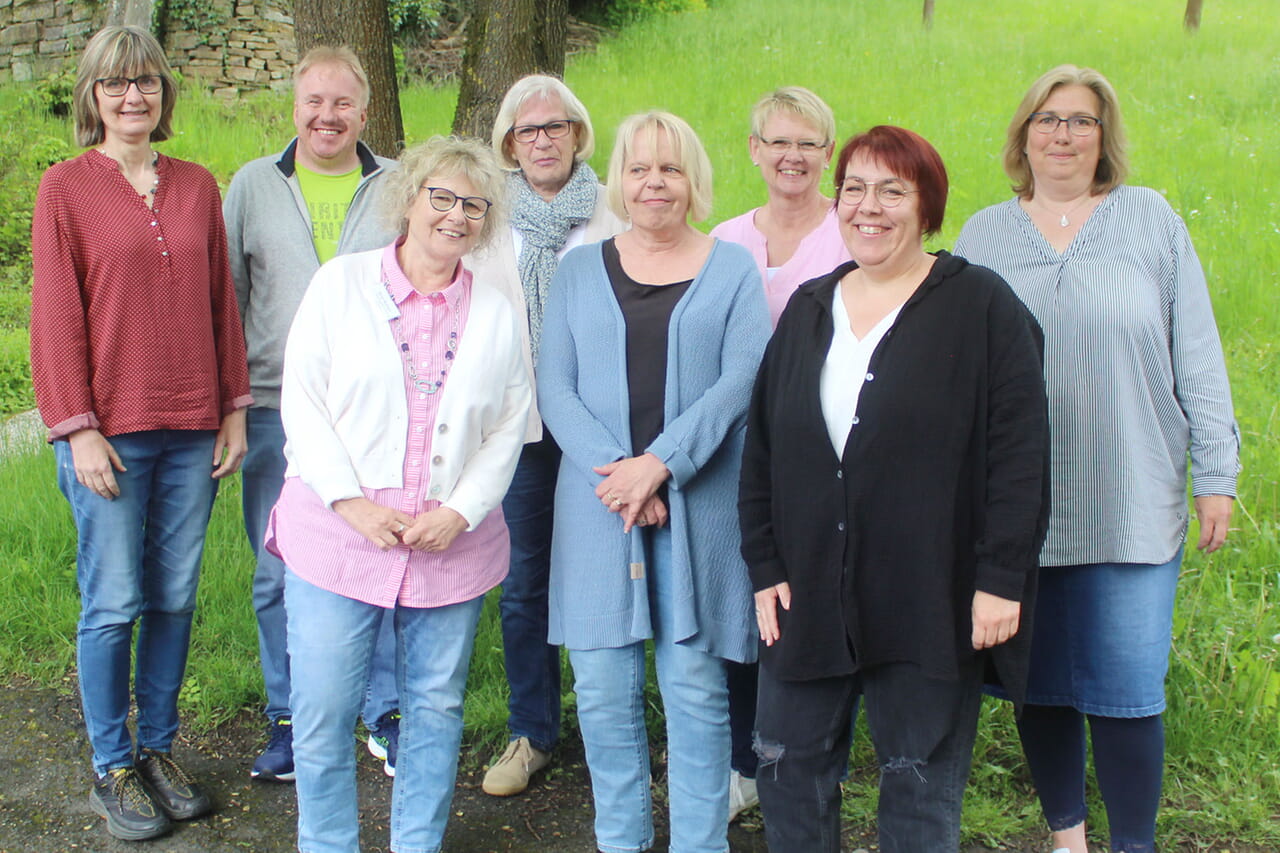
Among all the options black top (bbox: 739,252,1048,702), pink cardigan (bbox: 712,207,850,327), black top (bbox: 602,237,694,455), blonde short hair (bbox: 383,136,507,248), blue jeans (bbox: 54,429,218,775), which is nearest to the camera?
black top (bbox: 739,252,1048,702)

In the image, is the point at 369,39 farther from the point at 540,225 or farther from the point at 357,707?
the point at 357,707

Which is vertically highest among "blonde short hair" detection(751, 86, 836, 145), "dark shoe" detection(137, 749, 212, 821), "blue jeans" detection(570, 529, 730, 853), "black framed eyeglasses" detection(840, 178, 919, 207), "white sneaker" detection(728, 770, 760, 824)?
"blonde short hair" detection(751, 86, 836, 145)

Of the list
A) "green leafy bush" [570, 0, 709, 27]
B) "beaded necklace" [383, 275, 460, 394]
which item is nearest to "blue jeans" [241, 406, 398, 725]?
"beaded necklace" [383, 275, 460, 394]

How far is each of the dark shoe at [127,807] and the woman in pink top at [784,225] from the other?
1.75 m

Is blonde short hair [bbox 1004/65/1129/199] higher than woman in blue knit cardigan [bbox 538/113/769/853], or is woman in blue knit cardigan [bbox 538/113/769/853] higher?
blonde short hair [bbox 1004/65/1129/199]

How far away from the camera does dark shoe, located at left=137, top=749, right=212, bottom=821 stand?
137 inches

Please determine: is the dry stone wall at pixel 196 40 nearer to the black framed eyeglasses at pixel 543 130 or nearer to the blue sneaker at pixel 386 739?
the black framed eyeglasses at pixel 543 130

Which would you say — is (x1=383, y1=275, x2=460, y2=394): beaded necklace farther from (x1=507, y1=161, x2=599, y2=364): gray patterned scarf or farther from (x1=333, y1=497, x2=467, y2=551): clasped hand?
(x1=507, y1=161, x2=599, y2=364): gray patterned scarf

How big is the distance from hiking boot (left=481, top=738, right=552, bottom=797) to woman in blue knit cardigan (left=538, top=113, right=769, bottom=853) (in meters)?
0.55

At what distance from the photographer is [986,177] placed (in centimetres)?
972

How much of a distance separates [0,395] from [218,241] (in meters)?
4.93

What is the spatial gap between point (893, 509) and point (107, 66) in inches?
97.1

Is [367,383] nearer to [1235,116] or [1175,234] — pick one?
[1175,234]

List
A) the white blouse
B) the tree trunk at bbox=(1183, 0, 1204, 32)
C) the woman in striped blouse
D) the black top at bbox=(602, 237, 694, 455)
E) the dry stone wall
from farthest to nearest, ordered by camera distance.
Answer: the tree trunk at bbox=(1183, 0, 1204, 32) < the dry stone wall < the black top at bbox=(602, 237, 694, 455) < the woman in striped blouse < the white blouse
